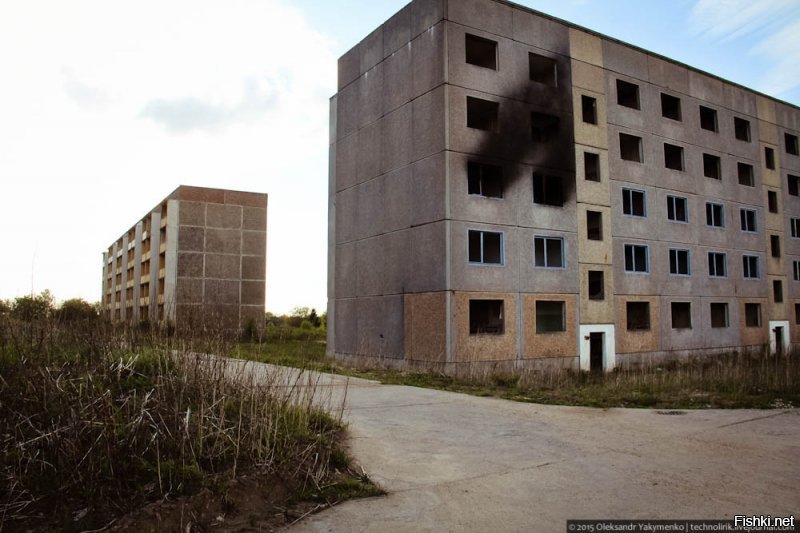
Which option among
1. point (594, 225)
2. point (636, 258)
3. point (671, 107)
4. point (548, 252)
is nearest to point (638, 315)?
point (636, 258)

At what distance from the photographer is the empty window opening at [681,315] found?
26172 mm

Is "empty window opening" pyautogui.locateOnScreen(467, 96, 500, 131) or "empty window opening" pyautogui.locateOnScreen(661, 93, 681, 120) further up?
"empty window opening" pyautogui.locateOnScreen(661, 93, 681, 120)

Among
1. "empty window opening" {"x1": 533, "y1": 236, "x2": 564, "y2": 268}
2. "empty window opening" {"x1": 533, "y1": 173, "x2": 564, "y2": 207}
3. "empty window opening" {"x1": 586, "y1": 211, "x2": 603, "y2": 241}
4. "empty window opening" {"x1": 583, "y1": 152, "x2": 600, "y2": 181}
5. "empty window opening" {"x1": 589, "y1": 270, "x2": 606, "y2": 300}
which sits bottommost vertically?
"empty window opening" {"x1": 589, "y1": 270, "x2": 606, "y2": 300}

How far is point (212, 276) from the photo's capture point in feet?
148

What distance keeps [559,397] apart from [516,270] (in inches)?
364

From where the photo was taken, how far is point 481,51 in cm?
2227

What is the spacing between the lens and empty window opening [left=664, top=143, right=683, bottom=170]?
27500 millimetres

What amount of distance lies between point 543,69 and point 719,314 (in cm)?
1547

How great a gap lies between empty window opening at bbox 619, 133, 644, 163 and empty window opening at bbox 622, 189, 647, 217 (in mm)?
1735

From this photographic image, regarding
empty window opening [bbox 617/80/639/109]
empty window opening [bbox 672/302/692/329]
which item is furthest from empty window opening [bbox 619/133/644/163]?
empty window opening [bbox 672/302/692/329]

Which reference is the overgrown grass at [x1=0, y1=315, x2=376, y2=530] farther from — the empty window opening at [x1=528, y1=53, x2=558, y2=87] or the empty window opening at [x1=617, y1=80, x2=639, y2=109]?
the empty window opening at [x1=617, y1=80, x2=639, y2=109]

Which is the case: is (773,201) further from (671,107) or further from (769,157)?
(671,107)

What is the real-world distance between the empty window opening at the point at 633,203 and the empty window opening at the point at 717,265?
532 centimetres

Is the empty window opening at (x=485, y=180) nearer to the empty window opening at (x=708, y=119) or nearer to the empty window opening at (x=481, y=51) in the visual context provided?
the empty window opening at (x=481, y=51)
